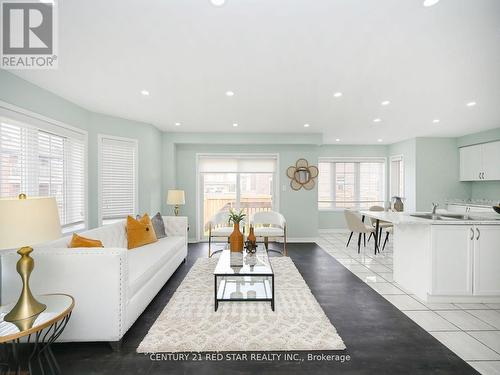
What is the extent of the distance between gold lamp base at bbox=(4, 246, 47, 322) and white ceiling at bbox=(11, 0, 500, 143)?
5.49ft

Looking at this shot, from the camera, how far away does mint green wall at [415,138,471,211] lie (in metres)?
5.98

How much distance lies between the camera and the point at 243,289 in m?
2.75

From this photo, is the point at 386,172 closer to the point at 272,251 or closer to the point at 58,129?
the point at 272,251

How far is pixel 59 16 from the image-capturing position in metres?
1.77

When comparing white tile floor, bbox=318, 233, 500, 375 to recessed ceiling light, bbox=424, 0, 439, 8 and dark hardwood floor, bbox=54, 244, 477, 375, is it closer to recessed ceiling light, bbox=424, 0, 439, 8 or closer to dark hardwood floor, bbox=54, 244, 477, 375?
dark hardwood floor, bbox=54, 244, 477, 375

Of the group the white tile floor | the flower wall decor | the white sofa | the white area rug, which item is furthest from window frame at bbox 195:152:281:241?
the white sofa

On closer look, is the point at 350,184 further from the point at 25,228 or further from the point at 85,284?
the point at 25,228

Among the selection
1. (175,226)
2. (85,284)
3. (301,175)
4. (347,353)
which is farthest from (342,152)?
(85,284)

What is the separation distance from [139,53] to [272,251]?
13.3 ft

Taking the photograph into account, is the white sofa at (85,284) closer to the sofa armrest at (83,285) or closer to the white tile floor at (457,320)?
the sofa armrest at (83,285)

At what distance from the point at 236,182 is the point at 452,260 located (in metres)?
4.21

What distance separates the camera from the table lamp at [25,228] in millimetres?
1287

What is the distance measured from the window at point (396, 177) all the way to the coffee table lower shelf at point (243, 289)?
560cm

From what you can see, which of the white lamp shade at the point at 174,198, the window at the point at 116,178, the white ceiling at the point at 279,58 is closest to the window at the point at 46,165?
the window at the point at 116,178
